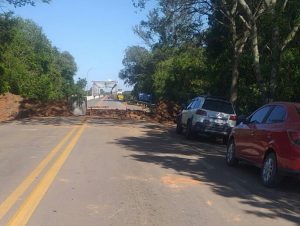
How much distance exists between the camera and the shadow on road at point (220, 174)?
832 cm

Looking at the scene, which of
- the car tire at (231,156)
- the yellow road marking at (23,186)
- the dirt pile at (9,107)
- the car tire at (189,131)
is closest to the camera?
the yellow road marking at (23,186)

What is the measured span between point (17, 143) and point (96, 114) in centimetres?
1957

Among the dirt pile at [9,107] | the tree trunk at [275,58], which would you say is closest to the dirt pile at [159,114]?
the dirt pile at [9,107]

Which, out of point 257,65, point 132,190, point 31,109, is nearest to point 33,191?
point 132,190

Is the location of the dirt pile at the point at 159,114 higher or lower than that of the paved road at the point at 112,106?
higher

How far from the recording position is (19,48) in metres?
65.1

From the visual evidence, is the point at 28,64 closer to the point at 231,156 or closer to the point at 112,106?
the point at 112,106

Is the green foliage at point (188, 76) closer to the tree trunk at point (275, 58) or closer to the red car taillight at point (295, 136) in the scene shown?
the tree trunk at point (275, 58)

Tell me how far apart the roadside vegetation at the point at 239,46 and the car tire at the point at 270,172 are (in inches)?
375

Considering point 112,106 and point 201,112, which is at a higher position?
point 201,112

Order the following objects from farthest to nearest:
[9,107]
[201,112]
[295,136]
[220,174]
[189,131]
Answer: [9,107] < [189,131] < [201,112] < [220,174] < [295,136]

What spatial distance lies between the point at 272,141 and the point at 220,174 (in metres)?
1.72

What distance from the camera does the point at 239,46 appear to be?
83.9ft

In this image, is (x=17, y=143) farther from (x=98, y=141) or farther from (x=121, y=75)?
(x=121, y=75)
